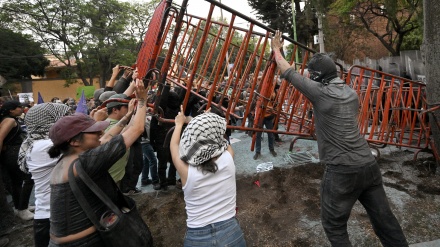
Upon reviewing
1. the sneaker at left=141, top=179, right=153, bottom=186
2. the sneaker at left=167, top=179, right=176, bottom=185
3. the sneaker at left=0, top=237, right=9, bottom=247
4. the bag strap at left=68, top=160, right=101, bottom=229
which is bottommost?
the sneaker at left=0, top=237, right=9, bottom=247

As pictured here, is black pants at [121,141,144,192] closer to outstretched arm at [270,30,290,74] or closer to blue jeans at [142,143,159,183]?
blue jeans at [142,143,159,183]

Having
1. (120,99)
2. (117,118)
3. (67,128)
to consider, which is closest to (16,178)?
(117,118)

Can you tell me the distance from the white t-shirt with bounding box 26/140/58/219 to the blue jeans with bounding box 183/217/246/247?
135 cm

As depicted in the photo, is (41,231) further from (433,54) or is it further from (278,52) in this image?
(433,54)

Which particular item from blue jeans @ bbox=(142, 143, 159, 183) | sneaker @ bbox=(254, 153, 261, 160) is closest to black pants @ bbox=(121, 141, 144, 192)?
blue jeans @ bbox=(142, 143, 159, 183)

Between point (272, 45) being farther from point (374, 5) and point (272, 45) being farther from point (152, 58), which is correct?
point (374, 5)

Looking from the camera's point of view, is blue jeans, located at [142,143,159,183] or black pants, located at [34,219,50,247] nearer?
black pants, located at [34,219,50,247]

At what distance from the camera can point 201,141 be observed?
1.60 metres

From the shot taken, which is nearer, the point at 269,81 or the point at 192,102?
the point at 269,81

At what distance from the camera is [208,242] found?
1621 mm

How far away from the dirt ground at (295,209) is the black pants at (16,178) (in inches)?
15.6

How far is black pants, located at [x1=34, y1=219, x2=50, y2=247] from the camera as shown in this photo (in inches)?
85.7

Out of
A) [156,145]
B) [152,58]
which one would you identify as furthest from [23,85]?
[152,58]

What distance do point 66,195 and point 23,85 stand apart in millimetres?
30595
